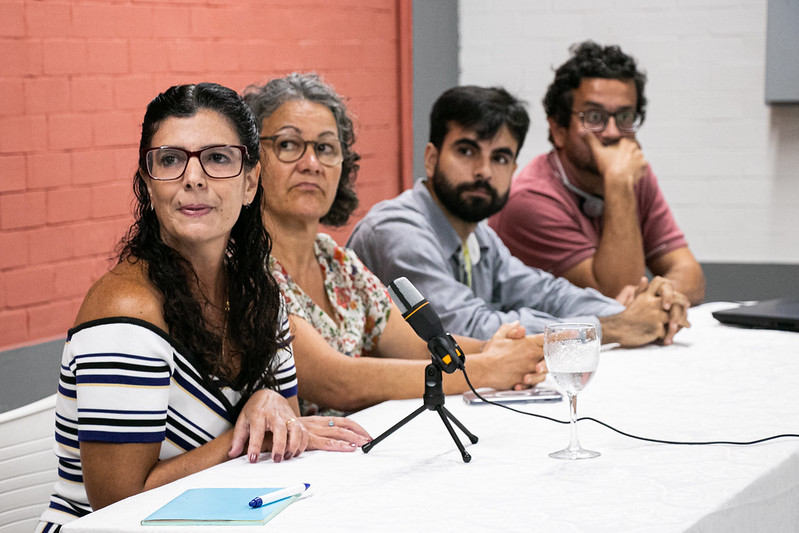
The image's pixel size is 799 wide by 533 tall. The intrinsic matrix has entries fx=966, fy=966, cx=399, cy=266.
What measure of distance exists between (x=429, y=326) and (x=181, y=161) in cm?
50

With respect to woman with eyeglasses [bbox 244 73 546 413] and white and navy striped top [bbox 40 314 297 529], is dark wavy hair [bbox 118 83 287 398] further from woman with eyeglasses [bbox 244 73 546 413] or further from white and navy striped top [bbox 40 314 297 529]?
woman with eyeglasses [bbox 244 73 546 413]

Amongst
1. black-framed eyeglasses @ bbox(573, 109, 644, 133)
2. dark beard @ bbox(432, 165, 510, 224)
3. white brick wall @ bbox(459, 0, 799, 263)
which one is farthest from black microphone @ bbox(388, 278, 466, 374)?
white brick wall @ bbox(459, 0, 799, 263)

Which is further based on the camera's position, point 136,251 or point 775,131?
point 775,131

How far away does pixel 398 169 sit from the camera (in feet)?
14.4

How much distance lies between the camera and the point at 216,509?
125 cm

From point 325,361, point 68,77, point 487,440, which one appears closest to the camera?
point 487,440

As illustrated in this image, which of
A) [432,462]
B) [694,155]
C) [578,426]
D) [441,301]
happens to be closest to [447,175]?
[441,301]

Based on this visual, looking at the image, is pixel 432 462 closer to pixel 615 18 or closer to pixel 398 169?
pixel 398 169

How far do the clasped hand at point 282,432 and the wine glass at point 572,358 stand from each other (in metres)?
0.34

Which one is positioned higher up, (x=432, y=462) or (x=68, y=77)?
(x=68, y=77)

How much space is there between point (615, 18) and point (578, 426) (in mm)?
3284

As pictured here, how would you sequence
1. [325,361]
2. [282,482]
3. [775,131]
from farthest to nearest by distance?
1. [775,131]
2. [325,361]
3. [282,482]

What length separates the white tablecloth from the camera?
1229 millimetres

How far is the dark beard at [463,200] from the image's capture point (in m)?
2.71
